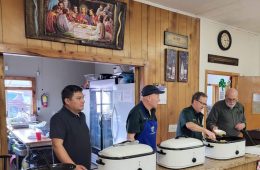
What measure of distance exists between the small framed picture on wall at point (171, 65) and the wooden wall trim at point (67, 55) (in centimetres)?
43

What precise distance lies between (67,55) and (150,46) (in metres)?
1.22

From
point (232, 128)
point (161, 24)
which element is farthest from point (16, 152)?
point (232, 128)

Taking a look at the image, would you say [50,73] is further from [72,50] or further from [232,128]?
[232,128]

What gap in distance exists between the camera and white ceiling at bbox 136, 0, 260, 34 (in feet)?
10.9

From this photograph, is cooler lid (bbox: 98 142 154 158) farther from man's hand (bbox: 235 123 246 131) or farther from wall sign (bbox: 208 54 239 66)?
wall sign (bbox: 208 54 239 66)

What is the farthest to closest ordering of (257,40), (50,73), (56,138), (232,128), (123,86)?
(50,73)
(257,40)
(123,86)
(232,128)
(56,138)

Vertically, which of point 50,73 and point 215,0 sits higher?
point 215,0

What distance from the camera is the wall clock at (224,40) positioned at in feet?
14.0

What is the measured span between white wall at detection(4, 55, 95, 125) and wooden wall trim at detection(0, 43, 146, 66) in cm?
436

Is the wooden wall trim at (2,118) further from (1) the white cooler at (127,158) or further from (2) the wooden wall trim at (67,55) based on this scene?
(1) the white cooler at (127,158)

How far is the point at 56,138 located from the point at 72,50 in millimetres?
→ 1115

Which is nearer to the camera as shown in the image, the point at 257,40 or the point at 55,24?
the point at 55,24

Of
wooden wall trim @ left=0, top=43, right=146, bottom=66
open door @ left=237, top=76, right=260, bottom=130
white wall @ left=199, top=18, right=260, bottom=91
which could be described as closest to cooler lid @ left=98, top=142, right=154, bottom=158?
wooden wall trim @ left=0, top=43, right=146, bottom=66

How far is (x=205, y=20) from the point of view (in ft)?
13.3
